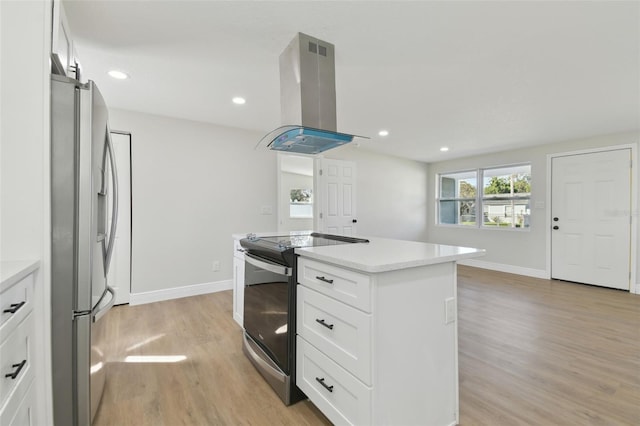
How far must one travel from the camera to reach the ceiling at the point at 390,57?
172 cm

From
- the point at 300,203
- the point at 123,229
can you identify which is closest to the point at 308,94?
the point at 123,229

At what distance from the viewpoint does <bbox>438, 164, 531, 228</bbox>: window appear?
17.0 ft

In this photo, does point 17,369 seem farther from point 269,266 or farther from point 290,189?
point 290,189

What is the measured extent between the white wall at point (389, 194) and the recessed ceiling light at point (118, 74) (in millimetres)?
3107

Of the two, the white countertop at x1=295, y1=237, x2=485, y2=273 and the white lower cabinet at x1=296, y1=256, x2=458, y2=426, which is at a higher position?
the white countertop at x1=295, y1=237, x2=485, y2=273

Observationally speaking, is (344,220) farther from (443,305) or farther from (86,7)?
(86,7)

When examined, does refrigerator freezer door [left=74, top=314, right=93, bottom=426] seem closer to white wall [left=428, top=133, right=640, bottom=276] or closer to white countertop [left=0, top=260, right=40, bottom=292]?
white countertop [left=0, top=260, right=40, bottom=292]

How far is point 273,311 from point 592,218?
199 inches

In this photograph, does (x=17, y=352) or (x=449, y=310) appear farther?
(x=449, y=310)

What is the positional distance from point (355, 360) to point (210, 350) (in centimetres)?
153

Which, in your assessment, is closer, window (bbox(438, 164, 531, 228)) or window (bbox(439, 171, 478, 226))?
window (bbox(438, 164, 531, 228))

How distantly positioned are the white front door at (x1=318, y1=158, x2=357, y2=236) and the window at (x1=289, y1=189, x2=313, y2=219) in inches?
20.4

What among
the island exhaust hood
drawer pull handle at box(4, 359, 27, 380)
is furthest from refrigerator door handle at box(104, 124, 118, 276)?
the island exhaust hood

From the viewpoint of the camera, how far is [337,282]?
1.40 meters
